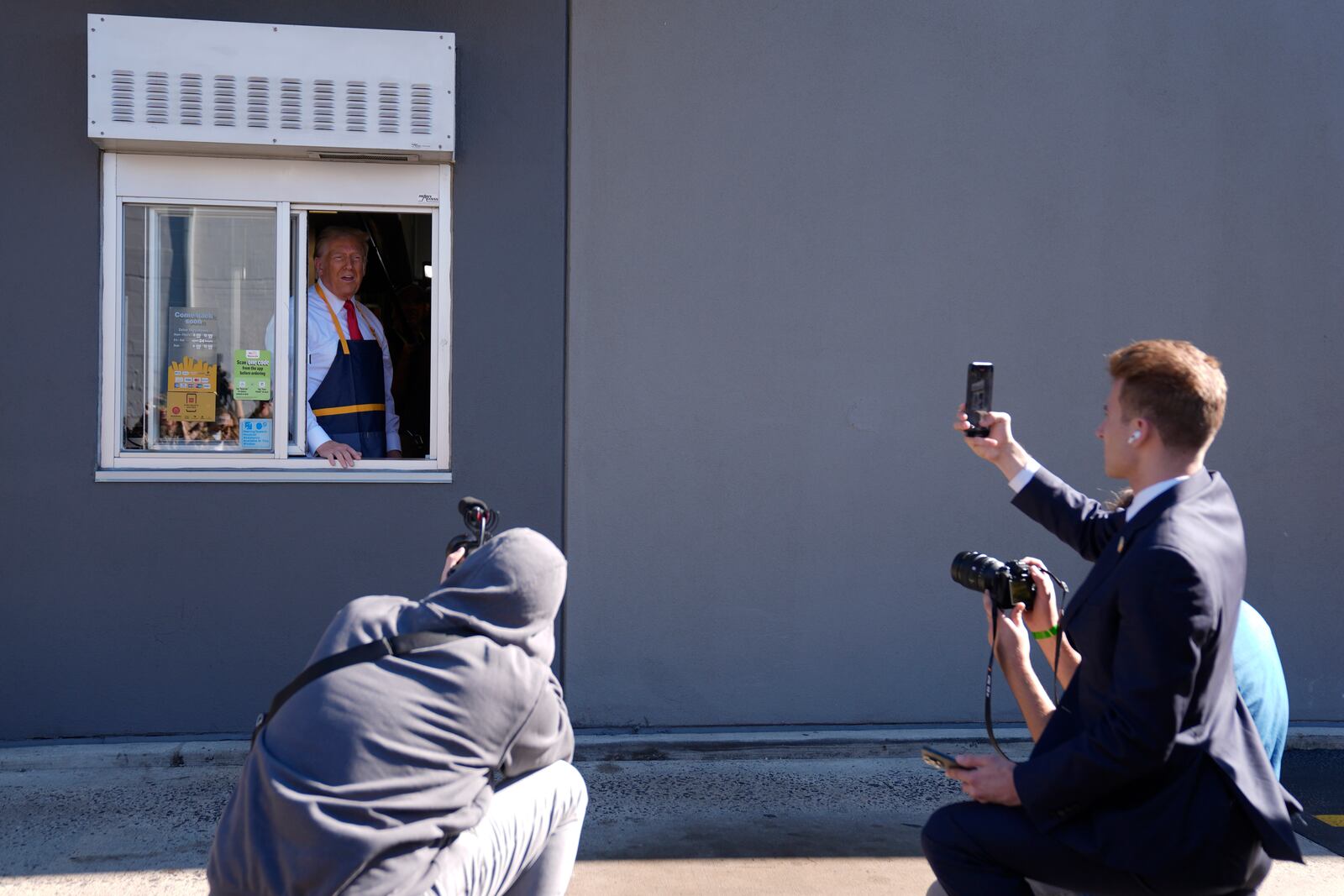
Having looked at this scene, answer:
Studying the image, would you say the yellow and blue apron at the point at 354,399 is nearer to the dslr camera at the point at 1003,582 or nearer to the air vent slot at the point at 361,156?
the air vent slot at the point at 361,156

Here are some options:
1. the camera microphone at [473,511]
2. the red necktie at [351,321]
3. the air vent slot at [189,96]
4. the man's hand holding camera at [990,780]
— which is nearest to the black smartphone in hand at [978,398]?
the man's hand holding camera at [990,780]

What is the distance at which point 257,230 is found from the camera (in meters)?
5.99

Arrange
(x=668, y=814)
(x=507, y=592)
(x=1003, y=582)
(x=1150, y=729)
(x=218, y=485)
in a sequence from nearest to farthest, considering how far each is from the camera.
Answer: (x=1150, y=729)
(x=507, y=592)
(x=1003, y=582)
(x=668, y=814)
(x=218, y=485)

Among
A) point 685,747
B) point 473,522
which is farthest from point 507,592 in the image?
point 685,747

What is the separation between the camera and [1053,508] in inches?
130

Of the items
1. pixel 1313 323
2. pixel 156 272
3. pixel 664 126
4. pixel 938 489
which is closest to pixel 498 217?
pixel 664 126

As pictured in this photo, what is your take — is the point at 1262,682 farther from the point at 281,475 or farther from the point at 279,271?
the point at 279,271

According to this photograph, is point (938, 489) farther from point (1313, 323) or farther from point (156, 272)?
point (156, 272)

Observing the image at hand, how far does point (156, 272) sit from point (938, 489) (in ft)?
13.2

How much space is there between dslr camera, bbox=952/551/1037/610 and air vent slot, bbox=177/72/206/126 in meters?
4.29

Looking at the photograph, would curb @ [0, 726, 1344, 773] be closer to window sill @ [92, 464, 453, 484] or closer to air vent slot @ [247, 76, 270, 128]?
window sill @ [92, 464, 453, 484]

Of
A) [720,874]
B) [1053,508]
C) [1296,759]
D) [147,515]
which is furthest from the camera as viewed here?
[1296,759]

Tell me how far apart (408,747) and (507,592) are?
1.35 feet

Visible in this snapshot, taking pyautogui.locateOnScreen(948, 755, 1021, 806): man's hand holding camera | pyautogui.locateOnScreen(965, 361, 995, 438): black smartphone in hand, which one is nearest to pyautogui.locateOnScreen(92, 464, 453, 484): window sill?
pyautogui.locateOnScreen(965, 361, 995, 438): black smartphone in hand
